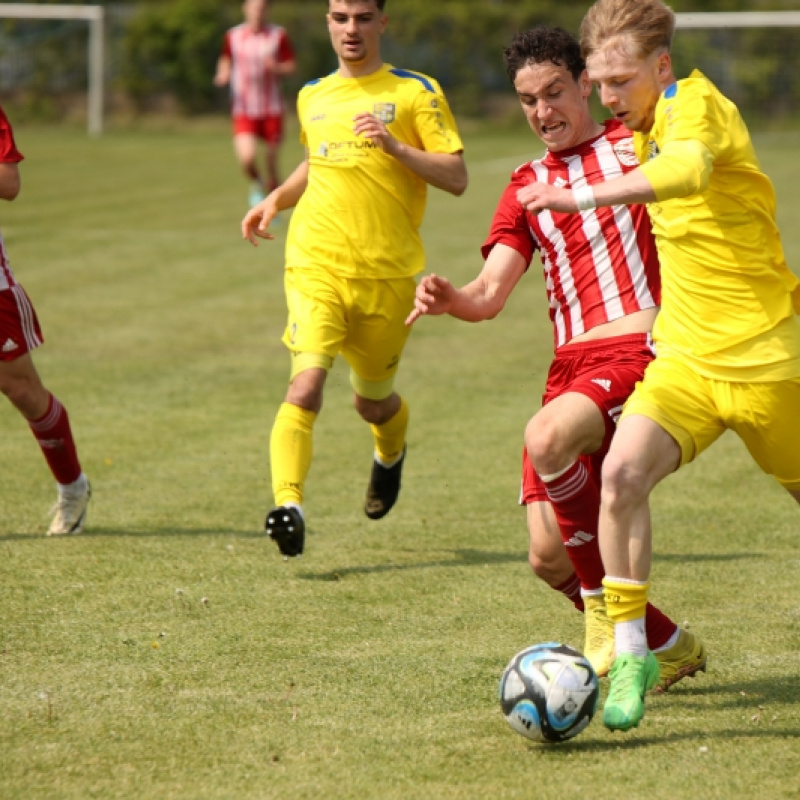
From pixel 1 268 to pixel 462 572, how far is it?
7.85 ft

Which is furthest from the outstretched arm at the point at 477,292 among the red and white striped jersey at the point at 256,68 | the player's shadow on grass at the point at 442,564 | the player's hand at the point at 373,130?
the red and white striped jersey at the point at 256,68

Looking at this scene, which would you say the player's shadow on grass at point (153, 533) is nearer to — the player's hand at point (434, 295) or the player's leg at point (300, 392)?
the player's leg at point (300, 392)

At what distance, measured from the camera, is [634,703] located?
405 centimetres

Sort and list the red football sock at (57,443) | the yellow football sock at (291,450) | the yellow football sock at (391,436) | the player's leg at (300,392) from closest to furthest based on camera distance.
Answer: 1. the player's leg at (300,392)
2. the yellow football sock at (291,450)
3. the red football sock at (57,443)
4. the yellow football sock at (391,436)

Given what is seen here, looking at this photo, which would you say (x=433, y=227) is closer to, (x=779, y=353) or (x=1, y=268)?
(x=1, y=268)

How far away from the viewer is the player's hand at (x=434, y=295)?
445cm

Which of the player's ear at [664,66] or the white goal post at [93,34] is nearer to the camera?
the player's ear at [664,66]

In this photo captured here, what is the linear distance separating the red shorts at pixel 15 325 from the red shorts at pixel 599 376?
8.46 ft

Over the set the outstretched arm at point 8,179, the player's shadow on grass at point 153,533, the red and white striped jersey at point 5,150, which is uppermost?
the red and white striped jersey at point 5,150

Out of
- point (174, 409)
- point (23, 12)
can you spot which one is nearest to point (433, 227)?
point (174, 409)

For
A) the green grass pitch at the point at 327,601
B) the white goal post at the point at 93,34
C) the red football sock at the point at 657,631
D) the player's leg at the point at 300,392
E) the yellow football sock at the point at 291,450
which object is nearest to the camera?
the green grass pitch at the point at 327,601

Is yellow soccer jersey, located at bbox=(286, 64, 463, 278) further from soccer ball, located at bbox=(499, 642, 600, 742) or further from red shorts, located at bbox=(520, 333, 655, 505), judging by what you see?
soccer ball, located at bbox=(499, 642, 600, 742)

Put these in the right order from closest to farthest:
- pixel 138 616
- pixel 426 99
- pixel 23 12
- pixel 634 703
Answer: pixel 634 703, pixel 138 616, pixel 426 99, pixel 23 12

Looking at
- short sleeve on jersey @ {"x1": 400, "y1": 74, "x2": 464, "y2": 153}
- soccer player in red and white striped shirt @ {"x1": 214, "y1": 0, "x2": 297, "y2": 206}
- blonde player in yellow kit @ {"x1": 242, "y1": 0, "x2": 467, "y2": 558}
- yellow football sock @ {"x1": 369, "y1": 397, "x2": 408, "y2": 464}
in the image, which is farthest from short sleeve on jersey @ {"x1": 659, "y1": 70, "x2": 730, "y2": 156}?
soccer player in red and white striped shirt @ {"x1": 214, "y1": 0, "x2": 297, "y2": 206}
